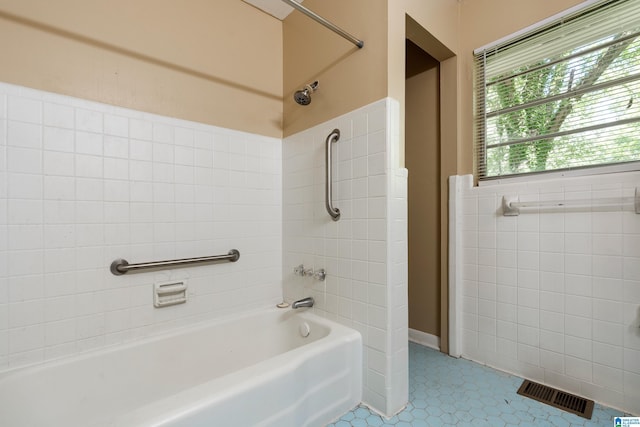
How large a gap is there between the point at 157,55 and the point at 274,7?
88 cm

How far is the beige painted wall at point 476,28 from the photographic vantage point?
1.65 meters

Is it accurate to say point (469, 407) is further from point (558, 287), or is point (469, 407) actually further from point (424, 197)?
point (424, 197)

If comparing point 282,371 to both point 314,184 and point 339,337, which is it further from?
point 314,184

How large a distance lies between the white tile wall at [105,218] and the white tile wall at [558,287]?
1469 mm

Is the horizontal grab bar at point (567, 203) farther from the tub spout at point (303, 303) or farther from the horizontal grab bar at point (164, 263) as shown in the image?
the horizontal grab bar at point (164, 263)

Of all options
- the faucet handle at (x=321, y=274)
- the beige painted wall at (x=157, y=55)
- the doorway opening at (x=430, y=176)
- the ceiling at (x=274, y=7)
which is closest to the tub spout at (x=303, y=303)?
the faucet handle at (x=321, y=274)

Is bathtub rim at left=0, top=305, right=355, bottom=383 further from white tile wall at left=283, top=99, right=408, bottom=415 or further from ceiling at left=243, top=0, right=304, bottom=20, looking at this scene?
ceiling at left=243, top=0, right=304, bottom=20

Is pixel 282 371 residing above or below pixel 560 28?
below

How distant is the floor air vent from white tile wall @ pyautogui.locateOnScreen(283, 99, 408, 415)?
0.67m

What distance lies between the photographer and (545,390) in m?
1.50

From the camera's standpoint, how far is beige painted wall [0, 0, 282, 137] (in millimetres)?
1244

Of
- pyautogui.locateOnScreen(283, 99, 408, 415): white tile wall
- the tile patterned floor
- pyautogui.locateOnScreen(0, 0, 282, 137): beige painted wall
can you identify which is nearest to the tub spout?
pyautogui.locateOnScreen(283, 99, 408, 415): white tile wall

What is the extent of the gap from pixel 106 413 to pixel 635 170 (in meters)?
2.63

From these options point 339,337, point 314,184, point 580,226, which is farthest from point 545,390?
point 314,184
